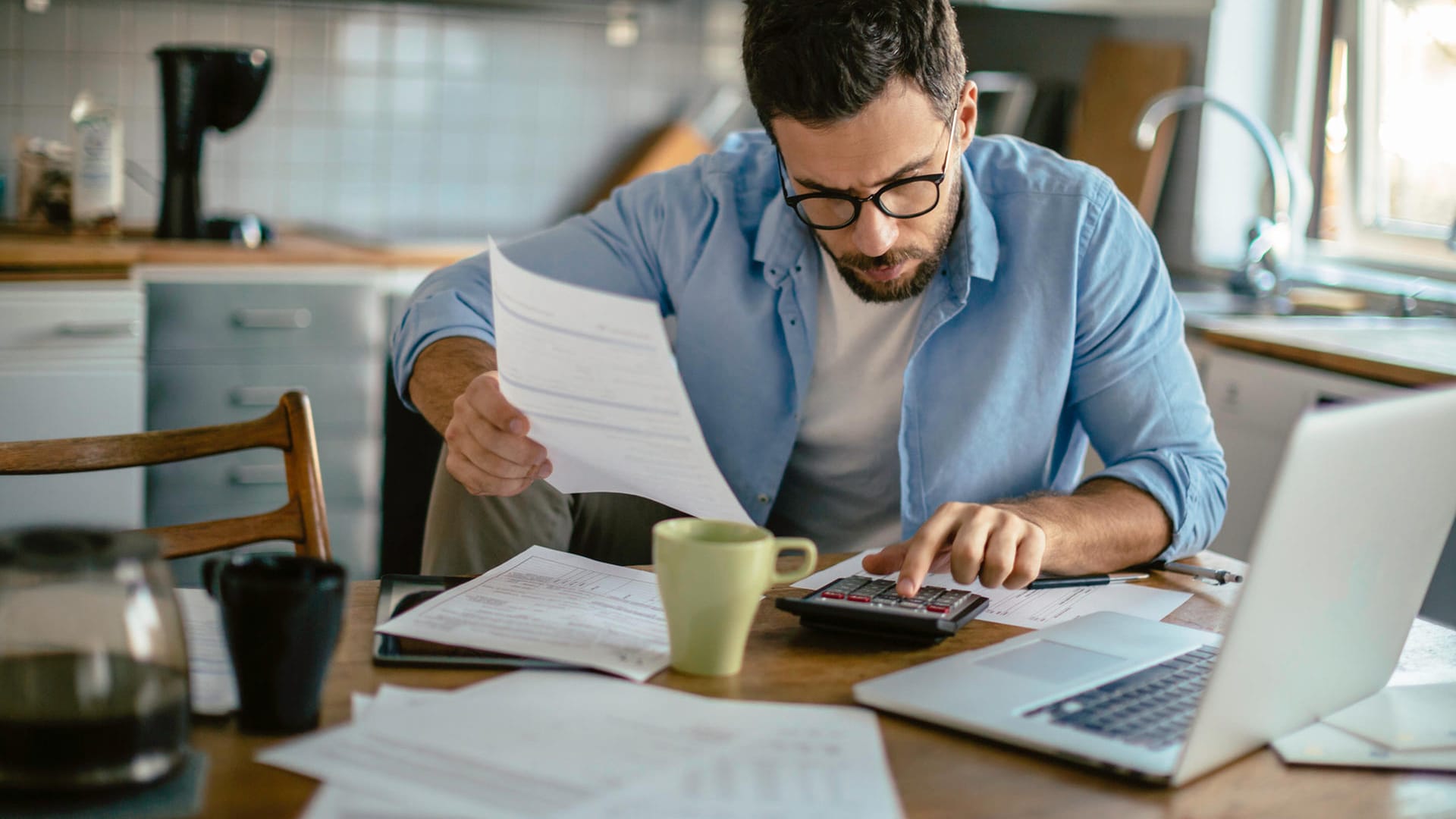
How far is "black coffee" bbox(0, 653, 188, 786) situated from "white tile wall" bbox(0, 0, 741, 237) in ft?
9.56

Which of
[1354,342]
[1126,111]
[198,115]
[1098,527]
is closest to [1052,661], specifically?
[1098,527]

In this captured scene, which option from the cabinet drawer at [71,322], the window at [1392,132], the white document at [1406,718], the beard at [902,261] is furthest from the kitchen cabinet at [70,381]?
the window at [1392,132]

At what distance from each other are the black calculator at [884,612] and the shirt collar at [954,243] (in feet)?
1.83

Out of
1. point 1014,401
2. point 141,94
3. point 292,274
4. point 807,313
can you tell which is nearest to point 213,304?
point 292,274

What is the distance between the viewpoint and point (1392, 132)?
3.20m

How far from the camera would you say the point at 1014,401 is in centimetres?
149

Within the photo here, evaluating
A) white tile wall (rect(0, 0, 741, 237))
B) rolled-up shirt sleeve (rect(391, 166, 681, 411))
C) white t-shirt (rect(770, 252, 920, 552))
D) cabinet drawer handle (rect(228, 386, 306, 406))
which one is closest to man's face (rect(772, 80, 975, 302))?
white t-shirt (rect(770, 252, 920, 552))

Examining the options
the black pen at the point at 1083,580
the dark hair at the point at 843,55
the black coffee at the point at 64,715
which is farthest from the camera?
the dark hair at the point at 843,55

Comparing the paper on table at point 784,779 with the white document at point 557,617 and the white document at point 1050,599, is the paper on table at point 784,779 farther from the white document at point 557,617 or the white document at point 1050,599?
the white document at point 1050,599

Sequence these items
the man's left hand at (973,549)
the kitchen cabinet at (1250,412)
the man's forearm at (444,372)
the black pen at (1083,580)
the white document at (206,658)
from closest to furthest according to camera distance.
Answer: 1. the white document at (206,658)
2. the man's left hand at (973,549)
3. the black pen at (1083,580)
4. the man's forearm at (444,372)
5. the kitchen cabinet at (1250,412)

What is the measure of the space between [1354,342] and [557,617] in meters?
1.93

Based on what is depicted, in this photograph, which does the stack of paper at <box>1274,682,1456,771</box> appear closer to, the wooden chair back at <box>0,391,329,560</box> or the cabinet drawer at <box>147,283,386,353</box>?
the wooden chair back at <box>0,391,329,560</box>

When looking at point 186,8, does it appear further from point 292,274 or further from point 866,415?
point 866,415

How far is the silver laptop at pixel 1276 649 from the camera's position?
72 centimetres
